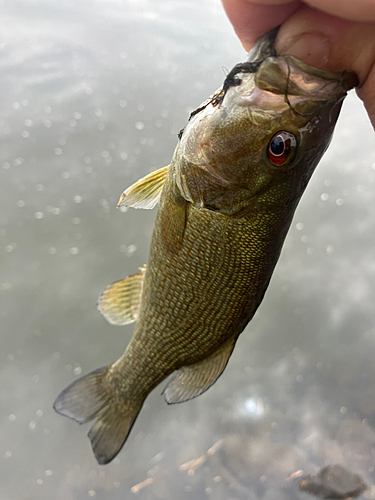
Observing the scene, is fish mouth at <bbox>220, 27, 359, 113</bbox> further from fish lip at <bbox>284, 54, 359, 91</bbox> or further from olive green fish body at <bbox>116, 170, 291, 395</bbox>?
olive green fish body at <bbox>116, 170, 291, 395</bbox>

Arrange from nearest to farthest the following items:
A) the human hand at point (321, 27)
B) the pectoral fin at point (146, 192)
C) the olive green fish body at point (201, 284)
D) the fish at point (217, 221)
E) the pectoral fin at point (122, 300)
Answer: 1. the human hand at point (321, 27)
2. the fish at point (217, 221)
3. the olive green fish body at point (201, 284)
4. the pectoral fin at point (146, 192)
5. the pectoral fin at point (122, 300)

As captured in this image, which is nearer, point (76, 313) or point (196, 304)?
point (196, 304)

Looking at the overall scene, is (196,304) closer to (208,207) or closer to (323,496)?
(208,207)

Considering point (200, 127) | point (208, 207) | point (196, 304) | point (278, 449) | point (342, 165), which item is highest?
point (200, 127)

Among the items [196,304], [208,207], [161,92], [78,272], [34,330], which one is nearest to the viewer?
[208,207]

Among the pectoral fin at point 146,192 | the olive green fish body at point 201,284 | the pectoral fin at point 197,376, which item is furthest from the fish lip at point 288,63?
the pectoral fin at point 197,376

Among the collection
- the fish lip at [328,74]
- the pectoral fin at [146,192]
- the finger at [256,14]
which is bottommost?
the pectoral fin at [146,192]

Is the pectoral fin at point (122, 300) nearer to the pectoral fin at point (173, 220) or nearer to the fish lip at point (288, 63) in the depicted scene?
the pectoral fin at point (173, 220)

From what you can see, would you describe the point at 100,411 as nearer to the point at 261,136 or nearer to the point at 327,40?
the point at 261,136

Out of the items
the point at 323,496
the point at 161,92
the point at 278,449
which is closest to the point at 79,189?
the point at 161,92
